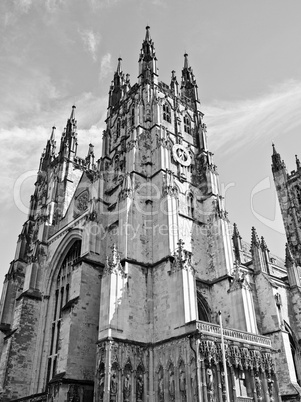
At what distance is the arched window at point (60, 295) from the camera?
2592 centimetres

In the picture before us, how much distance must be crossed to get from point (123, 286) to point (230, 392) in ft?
23.9

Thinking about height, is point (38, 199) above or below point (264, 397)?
above

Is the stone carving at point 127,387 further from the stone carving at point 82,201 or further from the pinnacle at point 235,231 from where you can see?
the pinnacle at point 235,231

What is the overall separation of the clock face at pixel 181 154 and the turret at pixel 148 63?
682cm

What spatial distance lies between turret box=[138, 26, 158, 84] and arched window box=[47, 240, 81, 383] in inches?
596

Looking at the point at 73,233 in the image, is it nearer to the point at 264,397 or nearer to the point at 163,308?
the point at 163,308

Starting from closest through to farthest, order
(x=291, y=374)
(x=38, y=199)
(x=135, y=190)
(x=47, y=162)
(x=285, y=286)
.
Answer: (x=291, y=374)
(x=135, y=190)
(x=285, y=286)
(x=38, y=199)
(x=47, y=162)

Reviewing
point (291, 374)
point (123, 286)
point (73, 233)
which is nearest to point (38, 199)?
point (73, 233)

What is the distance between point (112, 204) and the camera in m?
27.6

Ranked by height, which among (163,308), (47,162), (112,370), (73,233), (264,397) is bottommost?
(264,397)

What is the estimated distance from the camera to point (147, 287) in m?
21.8

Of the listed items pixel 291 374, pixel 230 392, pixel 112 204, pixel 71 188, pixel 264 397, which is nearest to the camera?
pixel 230 392

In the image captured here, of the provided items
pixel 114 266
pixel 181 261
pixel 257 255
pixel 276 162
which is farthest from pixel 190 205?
pixel 276 162

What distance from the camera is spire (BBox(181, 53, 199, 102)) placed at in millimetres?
37147
